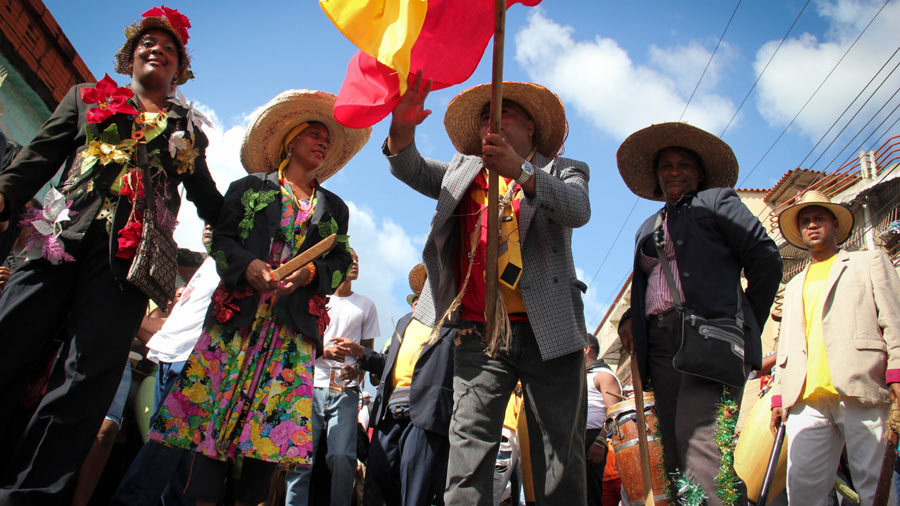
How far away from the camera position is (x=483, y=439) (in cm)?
327

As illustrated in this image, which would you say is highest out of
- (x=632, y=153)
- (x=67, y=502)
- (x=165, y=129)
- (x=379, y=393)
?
(x=632, y=153)

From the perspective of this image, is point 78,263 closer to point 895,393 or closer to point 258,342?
point 258,342

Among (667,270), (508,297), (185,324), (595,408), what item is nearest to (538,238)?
(508,297)

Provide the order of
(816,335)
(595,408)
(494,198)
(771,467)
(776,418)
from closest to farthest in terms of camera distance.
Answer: (494,198)
(771,467)
(816,335)
(776,418)
(595,408)

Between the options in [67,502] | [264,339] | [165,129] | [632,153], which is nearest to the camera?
[165,129]

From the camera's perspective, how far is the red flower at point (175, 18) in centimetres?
408

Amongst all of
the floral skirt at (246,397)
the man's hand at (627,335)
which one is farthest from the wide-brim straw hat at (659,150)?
the floral skirt at (246,397)

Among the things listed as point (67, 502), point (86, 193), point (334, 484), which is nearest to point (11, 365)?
point (86, 193)

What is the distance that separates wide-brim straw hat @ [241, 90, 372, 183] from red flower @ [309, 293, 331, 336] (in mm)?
1069

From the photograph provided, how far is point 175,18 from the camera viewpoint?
410 cm

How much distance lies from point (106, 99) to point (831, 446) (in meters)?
5.14

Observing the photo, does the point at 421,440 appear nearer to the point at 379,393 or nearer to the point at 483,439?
the point at 379,393

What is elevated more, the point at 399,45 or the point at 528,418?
the point at 399,45

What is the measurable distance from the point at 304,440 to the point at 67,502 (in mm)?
1990
